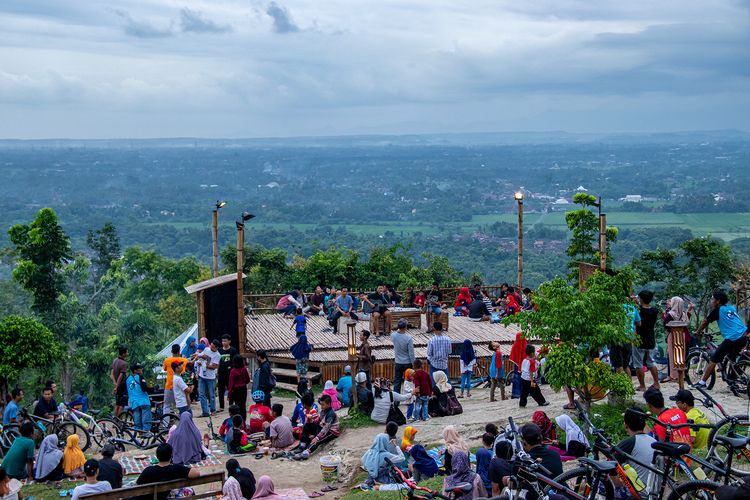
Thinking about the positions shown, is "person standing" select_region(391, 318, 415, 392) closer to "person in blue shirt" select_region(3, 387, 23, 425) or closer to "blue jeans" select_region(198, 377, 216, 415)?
"blue jeans" select_region(198, 377, 216, 415)

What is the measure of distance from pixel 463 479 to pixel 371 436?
395cm

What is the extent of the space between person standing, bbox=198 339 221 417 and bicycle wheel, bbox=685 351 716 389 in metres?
7.28

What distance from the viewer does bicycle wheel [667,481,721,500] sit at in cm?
680

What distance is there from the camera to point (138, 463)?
494 inches

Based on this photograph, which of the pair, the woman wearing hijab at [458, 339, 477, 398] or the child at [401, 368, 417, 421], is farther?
the woman wearing hijab at [458, 339, 477, 398]

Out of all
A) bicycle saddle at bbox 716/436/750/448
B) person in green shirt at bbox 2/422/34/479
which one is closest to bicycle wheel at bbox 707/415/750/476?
bicycle saddle at bbox 716/436/750/448

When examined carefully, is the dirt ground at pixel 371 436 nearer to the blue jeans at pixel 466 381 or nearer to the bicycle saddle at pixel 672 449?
the blue jeans at pixel 466 381

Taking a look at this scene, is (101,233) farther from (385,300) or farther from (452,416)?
(452,416)

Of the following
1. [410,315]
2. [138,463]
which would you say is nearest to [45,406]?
[138,463]

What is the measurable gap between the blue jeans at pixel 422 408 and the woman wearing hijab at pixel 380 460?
101 inches

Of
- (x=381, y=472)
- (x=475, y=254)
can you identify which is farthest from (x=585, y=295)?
(x=475, y=254)

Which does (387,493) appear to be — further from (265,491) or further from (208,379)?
(208,379)

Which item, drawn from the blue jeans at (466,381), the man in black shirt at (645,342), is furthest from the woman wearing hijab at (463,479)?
the blue jeans at (466,381)

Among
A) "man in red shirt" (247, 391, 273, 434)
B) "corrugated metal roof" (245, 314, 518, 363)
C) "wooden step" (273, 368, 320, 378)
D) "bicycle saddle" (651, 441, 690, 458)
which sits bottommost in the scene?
"wooden step" (273, 368, 320, 378)
